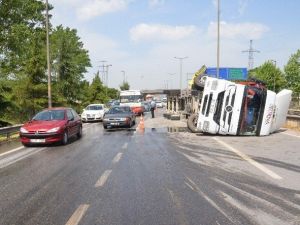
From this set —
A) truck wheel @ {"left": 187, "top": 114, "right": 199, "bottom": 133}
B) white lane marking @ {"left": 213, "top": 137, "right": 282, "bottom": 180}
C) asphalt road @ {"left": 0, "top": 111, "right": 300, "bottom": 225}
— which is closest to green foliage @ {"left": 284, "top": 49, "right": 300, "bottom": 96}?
truck wheel @ {"left": 187, "top": 114, "right": 199, "bottom": 133}

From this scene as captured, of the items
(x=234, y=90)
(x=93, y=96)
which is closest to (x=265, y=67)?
(x=93, y=96)

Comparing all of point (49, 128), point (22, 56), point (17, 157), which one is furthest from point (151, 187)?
point (22, 56)

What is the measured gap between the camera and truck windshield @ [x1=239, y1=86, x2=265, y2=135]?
19625 mm

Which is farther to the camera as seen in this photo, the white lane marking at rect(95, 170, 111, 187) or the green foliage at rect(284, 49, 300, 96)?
the green foliage at rect(284, 49, 300, 96)

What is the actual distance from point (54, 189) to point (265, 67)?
100 meters

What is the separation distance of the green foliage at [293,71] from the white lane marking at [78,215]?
2934 inches

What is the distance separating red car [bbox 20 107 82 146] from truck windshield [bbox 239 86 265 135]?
7770 millimetres

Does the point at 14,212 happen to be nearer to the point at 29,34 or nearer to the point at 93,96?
the point at 29,34

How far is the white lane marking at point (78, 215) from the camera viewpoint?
5.88 m

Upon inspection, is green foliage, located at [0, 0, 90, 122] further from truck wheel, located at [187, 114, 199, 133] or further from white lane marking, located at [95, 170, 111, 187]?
white lane marking, located at [95, 170, 111, 187]

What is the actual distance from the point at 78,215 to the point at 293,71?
250 ft

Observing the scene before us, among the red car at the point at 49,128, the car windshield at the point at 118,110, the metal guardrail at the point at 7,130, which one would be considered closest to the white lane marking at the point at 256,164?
the red car at the point at 49,128

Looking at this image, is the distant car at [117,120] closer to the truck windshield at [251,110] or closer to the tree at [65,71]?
the truck windshield at [251,110]

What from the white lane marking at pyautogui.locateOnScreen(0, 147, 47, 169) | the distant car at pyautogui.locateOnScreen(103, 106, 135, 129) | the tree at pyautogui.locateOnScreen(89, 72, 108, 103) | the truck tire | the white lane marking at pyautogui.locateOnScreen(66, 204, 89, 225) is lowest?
the tree at pyautogui.locateOnScreen(89, 72, 108, 103)
